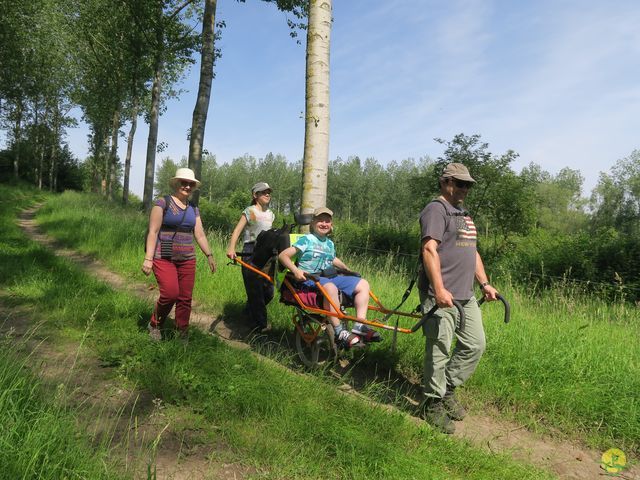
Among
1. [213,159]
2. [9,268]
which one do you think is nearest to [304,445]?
[9,268]

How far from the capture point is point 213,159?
110812mm

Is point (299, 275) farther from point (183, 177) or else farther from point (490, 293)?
point (490, 293)

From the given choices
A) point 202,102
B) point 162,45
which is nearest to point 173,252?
point 202,102

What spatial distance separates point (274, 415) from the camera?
3041mm

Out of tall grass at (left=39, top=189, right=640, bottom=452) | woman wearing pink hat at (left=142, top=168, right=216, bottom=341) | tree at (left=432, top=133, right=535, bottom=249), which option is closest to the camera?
tall grass at (left=39, top=189, right=640, bottom=452)

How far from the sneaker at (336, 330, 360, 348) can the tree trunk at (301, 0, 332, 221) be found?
6.61 ft

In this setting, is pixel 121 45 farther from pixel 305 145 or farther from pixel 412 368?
pixel 412 368

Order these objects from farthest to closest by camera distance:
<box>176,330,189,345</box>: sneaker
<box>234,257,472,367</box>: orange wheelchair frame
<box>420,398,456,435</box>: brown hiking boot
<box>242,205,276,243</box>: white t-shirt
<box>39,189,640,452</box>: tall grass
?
1. <box>242,205,276,243</box>: white t-shirt
2. <box>176,330,189,345</box>: sneaker
3. <box>234,257,472,367</box>: orange wheelchair frame
4. <box>39,189,640,452</box>: tall grass
5. <box>420,398,456,435</box>: brown hiking boot

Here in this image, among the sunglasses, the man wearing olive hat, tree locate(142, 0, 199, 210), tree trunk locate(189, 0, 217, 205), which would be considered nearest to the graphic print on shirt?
the man wearing olive hat

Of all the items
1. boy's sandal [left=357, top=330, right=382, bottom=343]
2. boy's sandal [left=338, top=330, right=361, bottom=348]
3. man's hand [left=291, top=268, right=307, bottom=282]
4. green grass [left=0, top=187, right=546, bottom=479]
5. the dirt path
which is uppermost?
man's hand [left=291, top=268, right=307, bottom=282]

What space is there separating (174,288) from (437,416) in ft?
9.40

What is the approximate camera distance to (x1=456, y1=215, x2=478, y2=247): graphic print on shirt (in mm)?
3717

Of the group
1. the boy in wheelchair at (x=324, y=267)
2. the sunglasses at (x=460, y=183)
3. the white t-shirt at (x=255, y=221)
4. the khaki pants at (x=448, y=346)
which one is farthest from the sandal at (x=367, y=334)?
the white t-shirt at (x=255, y=221)

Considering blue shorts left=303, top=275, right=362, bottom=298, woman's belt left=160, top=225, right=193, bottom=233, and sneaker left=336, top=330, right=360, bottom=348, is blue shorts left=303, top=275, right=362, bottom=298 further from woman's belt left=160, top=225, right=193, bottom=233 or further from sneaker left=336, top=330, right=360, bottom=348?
woman's belt left=160, top=225, right=193, bottom=233
